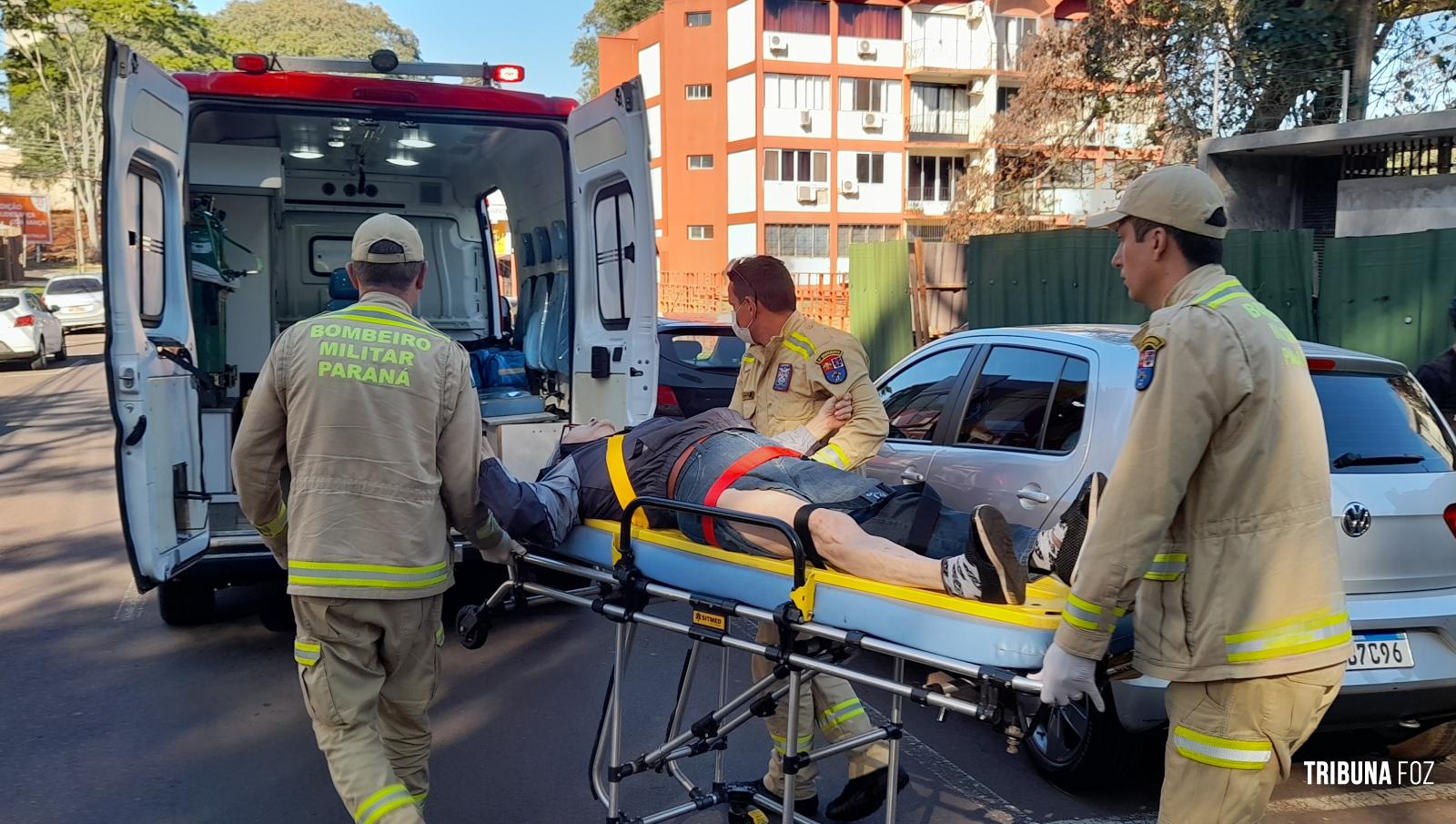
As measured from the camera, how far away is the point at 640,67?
136 feet

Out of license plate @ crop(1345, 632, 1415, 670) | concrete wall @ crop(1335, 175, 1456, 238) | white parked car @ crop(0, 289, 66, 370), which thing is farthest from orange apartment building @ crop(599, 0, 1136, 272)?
license plate @ crop(1345, 632, 1415, 670)

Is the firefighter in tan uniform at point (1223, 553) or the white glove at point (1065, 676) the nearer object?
the firefighter in tan uniform at point (1223, 553)

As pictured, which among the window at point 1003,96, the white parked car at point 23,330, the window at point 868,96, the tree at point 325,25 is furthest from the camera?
the tree at point 325,25

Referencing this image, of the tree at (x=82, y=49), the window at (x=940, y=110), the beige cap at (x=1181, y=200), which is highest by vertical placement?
the tree at (x=82, y=49)

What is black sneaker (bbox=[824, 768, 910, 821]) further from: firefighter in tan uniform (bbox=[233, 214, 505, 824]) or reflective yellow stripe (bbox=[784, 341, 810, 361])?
reflective yellow stripe (bbox=[784, 341, 810, 361])

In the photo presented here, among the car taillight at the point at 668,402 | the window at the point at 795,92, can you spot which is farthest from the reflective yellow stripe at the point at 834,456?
the window at the point at 795,92

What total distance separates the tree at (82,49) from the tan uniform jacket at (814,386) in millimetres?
27419

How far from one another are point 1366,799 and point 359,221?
696 cm

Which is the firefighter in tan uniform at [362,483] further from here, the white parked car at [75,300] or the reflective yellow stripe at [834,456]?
the white parked car at [75,300]

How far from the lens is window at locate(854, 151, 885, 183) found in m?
38.8

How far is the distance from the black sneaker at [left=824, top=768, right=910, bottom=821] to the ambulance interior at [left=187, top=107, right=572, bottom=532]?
269 centimetres

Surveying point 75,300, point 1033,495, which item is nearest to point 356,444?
point 1033,495

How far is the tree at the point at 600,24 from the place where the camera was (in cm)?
4944

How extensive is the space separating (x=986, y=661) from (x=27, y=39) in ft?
A: 148
